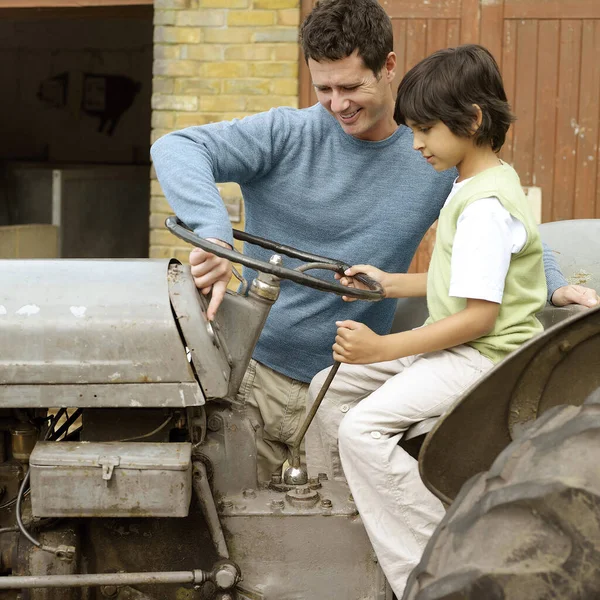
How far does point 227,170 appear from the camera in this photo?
281 centimetres

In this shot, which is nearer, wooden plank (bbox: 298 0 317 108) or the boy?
the boy

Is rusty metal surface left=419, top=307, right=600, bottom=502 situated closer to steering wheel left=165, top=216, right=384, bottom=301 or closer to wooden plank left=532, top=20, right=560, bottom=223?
steering wheel left=165, top=216, right=384, bottom=301

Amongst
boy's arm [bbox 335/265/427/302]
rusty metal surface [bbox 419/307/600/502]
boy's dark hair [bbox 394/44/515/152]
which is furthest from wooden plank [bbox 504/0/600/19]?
rusty metal surface [bbox 419/307/600/502]

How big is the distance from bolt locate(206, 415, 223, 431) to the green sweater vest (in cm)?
57

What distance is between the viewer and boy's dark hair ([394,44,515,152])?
2.32 meters

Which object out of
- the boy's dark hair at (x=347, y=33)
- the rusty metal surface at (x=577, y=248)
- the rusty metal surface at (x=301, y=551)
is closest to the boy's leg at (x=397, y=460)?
the rusty metal surface at (x=301, y=551)

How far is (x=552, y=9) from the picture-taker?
6012 mm

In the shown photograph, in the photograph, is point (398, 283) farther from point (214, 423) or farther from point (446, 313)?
point (214, 423)

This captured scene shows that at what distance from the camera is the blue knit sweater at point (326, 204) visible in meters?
2.91

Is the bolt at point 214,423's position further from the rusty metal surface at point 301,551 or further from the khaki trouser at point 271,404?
the khaki trouser at point 271,404

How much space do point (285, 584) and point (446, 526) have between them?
73 cm

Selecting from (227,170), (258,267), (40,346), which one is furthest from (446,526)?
(227,170)

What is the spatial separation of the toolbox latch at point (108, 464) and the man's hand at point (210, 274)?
371 millimetres

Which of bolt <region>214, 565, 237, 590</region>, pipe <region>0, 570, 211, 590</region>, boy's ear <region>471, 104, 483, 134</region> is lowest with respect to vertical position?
bolt <region>214, 565, 237, 590</region>
